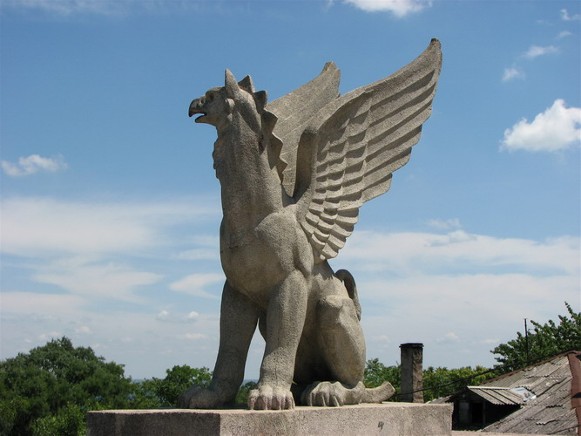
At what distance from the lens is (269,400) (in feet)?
14.7

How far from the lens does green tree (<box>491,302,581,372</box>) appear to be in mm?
19781

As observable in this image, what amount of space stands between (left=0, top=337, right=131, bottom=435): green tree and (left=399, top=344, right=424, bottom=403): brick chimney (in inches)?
492

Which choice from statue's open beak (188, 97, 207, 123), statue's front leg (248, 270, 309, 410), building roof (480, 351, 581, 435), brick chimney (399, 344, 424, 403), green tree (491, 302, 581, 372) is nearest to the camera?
statue's front leg (248, 270, 309, 410)

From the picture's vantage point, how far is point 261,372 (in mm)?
4773

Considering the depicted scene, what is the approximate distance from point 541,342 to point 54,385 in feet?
54.2

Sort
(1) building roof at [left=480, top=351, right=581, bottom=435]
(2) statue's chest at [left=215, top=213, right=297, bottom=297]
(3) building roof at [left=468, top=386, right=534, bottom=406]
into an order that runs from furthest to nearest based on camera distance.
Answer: (3) building roof at [left=468, top=386, right=534, bottom=406] → (1) building roof at [left=480, top=351, right=581, bottom=435] → (2) statue's chest at [left=215, top=213, right=297, bottom=297]

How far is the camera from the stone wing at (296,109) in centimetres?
559

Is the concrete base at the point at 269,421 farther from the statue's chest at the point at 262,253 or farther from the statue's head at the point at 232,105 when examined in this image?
the statue's head at the point at 232,105

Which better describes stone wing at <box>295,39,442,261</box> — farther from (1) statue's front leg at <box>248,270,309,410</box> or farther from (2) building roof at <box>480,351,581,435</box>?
(2) building roof at <box>480,351,581,435</box>

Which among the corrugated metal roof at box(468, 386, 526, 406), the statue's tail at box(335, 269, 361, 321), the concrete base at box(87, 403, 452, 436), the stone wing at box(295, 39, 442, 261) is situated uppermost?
the stone wing at box(295, 39, 442, 261)

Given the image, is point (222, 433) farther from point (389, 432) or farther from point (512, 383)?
point (512, 383)

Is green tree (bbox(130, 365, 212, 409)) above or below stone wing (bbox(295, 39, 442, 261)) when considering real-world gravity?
below

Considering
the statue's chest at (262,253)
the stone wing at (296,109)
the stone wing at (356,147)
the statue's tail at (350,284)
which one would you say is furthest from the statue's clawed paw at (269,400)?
the stone wing at (296,109)

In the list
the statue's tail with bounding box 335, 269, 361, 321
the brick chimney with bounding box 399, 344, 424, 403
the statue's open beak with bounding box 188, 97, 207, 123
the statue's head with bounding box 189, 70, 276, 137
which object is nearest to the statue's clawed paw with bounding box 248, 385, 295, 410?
the statue's tail with bounding box 335, 269, 361, 321
